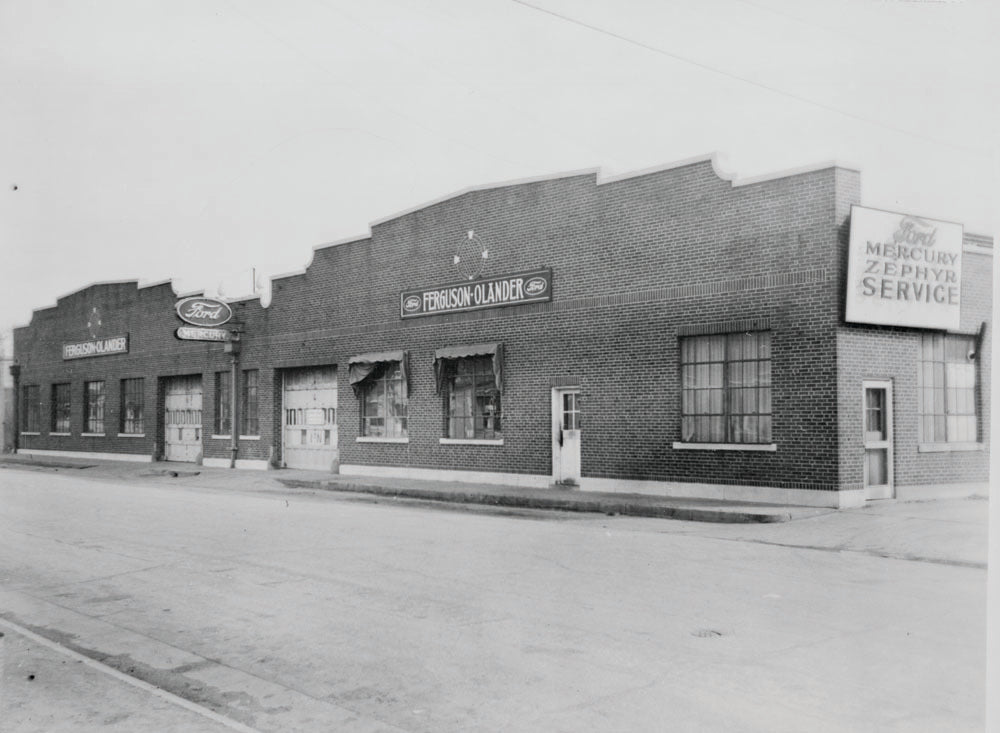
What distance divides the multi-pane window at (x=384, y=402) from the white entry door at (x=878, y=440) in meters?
11.2

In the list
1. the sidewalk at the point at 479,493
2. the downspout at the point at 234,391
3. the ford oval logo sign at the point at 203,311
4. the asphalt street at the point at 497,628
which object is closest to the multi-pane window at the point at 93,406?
the sidewalk at the point at 479,493

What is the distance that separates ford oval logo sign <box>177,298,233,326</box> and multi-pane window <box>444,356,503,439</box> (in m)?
9.07

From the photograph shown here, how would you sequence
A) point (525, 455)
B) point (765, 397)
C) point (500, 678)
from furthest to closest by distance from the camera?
1. point (525, 455)
2. point (765, 397)
3. point (500, 678)

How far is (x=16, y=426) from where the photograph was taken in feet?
133

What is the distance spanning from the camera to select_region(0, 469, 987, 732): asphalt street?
537 centimetres

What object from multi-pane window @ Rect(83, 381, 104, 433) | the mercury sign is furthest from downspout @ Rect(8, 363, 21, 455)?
the mercury sign

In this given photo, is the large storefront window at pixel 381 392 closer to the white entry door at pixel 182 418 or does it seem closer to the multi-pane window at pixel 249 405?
the multi-pane window at pixel 249 405

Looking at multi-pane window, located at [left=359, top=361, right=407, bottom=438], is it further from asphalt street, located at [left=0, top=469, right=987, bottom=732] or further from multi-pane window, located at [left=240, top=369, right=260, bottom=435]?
asphalt street, located at [left=0, top=469, right=987, bottom=732]

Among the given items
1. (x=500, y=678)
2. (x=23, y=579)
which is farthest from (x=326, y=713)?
(x=23, y=579)

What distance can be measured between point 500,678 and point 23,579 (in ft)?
20.8

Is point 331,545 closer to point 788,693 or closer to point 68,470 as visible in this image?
point 788,693

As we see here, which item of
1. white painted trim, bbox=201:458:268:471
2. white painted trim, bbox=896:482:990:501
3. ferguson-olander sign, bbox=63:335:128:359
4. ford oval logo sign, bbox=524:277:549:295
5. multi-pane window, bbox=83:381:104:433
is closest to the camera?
white painted trim, bbox=896:482:990:501

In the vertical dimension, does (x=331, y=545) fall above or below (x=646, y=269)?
below

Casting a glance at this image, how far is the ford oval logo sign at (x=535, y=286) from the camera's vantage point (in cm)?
1930
